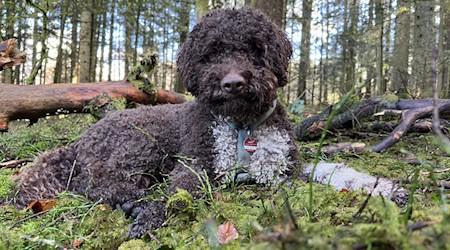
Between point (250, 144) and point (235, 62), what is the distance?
78 cm

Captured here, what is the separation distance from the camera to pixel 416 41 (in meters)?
13.6

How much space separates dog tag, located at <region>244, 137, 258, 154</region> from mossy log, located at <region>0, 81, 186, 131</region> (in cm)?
325

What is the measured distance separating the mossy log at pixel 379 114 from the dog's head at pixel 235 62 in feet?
8.02

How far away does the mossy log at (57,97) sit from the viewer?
17.5ft

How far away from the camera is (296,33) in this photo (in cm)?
2561

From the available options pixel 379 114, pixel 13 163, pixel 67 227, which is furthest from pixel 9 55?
pixel 379 114

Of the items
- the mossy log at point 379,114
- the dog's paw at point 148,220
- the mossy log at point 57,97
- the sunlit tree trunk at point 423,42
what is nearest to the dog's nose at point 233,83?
the dog's paw at point 148,220

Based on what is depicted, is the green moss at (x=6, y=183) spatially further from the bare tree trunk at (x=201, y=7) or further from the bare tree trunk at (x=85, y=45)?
the bare tree trunk at (x=85, y=45)

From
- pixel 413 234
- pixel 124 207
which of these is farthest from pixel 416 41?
pixel 413 234

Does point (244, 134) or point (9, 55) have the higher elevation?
point (9, 55)

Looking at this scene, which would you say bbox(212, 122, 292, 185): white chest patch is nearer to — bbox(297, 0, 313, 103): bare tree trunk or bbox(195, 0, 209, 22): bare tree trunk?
bbox(195, 0, 209, 22): bare tree trunk

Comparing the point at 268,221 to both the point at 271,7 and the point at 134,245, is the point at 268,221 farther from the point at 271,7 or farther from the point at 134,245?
the point at 271,7

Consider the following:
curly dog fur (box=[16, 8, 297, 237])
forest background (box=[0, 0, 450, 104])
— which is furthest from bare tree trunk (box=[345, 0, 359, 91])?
curly dog fur (box=[16, 8, 297, 237])

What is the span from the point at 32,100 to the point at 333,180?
438 cm
